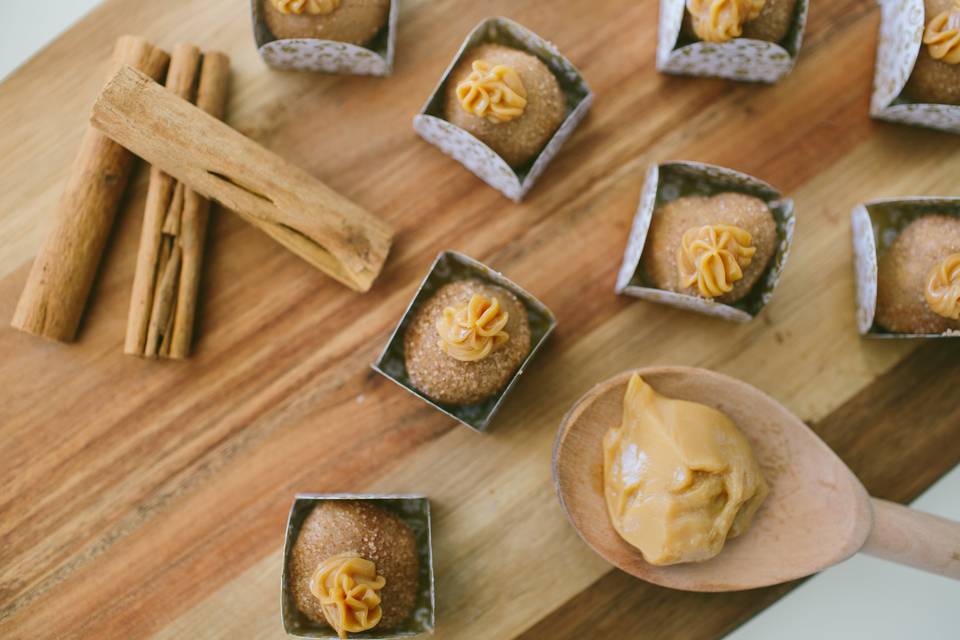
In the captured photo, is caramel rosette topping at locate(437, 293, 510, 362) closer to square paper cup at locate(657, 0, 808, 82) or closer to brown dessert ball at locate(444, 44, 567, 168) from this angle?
brown dessert ball at locate(444, 44, 567, 168)

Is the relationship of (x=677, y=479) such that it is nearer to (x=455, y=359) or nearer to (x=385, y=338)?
(x=455, y=359)

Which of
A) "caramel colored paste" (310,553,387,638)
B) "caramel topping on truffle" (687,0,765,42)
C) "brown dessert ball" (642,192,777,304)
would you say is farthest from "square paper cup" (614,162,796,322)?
"caramel colored paste" (310,553,387,638)

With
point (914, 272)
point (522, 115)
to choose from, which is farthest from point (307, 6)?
point (914, 272)

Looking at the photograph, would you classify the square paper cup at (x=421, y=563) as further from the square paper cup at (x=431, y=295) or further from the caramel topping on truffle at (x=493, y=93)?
the caramel topping on truffle at (x=493, y=93)

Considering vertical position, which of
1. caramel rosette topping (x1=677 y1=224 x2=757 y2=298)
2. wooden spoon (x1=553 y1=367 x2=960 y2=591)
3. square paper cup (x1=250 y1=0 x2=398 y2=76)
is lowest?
wooden spoon (x1=553 y1=367 x2=960 y2=591)

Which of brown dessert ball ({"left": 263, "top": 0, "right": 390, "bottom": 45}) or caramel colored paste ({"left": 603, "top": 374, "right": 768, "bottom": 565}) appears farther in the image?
brown dessert ball ({"left": 263, "top": 0, "right": 390, "bottom": 45})
